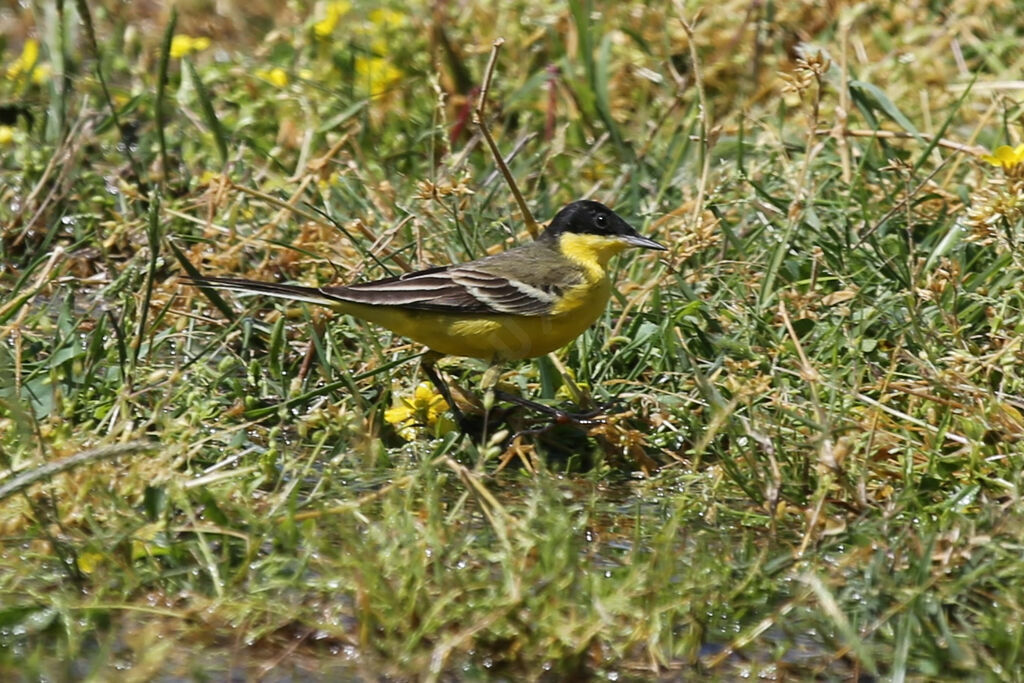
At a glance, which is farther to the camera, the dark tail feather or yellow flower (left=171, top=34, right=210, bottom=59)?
yellow flower (left=171, top=34, right=210, bottom=59)

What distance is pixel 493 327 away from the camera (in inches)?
209

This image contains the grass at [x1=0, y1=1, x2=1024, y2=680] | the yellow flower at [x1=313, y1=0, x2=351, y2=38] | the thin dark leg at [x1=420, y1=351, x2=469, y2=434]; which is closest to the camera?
the grass at [x1=0, y1=1, x2=1024, y2=680]

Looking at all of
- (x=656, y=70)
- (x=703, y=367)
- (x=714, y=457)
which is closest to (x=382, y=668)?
(x=714, y=457)

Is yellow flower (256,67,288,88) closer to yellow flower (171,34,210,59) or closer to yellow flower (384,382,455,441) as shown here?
yellow flower (171,34,210,59)

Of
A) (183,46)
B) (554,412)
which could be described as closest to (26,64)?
(183,46)

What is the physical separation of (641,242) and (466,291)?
778 mm

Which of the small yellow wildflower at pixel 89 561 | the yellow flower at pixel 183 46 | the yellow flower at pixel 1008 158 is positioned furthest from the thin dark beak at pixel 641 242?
the yellow flower at pixel 183 46

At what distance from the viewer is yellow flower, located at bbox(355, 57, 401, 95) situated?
7832 mm

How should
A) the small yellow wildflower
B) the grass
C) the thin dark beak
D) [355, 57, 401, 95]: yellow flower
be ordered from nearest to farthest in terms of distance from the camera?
the grass < the small yellow wildflower < the thin dark beak < [355, 57, 401, 95]: yellow flower

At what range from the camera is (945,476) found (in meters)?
4.76

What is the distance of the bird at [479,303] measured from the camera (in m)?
5.14

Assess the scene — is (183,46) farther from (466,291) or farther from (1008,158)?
(1008,158)

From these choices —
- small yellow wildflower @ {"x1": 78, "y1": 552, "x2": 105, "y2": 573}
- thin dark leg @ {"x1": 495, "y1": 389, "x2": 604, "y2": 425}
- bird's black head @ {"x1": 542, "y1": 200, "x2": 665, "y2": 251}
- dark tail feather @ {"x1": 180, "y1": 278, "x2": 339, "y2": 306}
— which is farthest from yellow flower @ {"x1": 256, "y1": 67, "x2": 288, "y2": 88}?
small yellow wildflower @ {"x1": 78, "y1": 552, "x2": 105, "y2": 573}

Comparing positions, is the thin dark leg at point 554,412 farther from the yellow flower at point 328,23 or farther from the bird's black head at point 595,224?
the yellow flower at point 328,23
